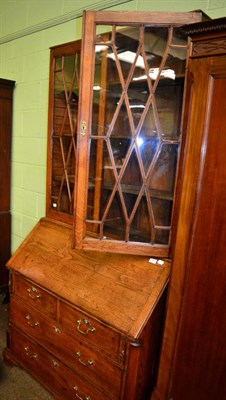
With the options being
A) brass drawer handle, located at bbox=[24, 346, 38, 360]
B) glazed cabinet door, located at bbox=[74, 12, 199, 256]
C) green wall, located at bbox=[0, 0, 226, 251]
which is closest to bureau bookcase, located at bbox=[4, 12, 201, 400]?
glazed cabinet door, located at bbox=[74, 12, 199, 256]

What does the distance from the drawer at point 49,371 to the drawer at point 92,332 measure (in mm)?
248

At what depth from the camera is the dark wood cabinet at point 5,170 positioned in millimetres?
2521

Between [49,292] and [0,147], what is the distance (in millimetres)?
1500

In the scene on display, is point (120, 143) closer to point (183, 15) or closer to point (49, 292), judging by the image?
point (183, 15)

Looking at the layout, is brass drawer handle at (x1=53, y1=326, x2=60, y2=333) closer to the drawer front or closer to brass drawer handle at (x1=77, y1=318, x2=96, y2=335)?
the drawer front

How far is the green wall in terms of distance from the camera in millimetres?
2143

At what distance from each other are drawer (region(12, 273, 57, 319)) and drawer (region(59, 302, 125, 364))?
81mm

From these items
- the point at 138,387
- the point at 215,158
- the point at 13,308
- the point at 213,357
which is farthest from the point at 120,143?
the point at 13,308

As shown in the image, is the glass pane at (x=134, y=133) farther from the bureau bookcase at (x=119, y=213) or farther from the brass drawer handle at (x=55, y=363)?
the brass drawer handle at (x=55, y=363)

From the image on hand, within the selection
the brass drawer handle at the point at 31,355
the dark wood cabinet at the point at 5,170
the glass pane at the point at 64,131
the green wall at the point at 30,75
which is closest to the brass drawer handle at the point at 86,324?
the brass drawer handle at the point at 31,355

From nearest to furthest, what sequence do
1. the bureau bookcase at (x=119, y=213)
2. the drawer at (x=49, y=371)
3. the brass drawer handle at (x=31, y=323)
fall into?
the bureau bookcase at (x=119, y=213) → the drawer at (x=49, y=371) → the brass drawer handle at (x=31, y=323)

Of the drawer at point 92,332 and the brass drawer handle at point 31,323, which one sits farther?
the brass drawer handle at point 31,323

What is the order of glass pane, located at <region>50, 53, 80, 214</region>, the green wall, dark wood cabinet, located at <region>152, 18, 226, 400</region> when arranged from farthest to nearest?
the green wall < glass pane, located at <region>50, 53, 80, 214</region> < dark wood cabinet, located at <region>152, 18, 226, 400</region>

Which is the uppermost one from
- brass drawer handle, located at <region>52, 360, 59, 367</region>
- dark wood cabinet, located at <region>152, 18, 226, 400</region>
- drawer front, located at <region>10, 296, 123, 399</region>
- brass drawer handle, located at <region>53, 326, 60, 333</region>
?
dark wood cabinet, located at <region>152, 18, 226, 400</region>
